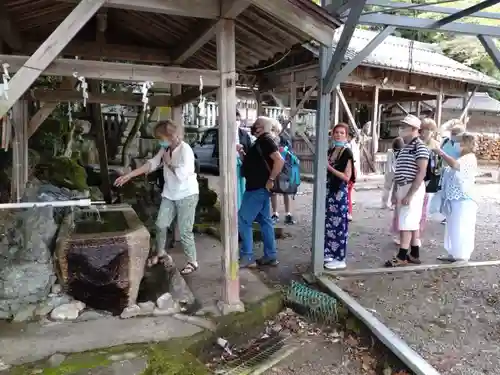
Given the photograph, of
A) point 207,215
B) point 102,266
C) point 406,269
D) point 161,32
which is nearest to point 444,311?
point 406,269

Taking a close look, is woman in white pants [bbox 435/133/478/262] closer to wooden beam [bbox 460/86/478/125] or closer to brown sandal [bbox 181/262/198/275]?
brown sandal [bbox 181/262/198/275]

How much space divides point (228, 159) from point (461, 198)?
3.10m

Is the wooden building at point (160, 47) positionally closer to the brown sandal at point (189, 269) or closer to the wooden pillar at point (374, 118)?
the brown sandal at point (189, 269)

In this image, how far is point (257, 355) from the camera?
11.5 ft

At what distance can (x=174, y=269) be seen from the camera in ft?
14.3

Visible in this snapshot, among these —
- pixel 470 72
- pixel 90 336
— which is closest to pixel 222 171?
pixel 90 336

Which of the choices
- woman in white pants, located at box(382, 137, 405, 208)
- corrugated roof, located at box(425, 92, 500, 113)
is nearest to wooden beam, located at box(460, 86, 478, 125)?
corrugated roof, located at box(425, 92, 500, 113)

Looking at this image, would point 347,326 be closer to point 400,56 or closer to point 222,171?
point 222,171

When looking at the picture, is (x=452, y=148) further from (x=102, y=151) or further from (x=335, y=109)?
(x=335, y=109)

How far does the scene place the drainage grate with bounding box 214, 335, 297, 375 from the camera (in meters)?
3.25

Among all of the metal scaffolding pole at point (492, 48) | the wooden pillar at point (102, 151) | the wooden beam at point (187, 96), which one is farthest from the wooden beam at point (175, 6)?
the wooden pillar at point (102, 151)

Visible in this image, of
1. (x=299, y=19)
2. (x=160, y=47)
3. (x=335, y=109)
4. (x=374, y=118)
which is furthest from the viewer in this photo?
(x=374, y=118)

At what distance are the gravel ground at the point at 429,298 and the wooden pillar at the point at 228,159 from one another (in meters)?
0.80

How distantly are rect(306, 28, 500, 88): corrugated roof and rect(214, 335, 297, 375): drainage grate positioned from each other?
343 inches
